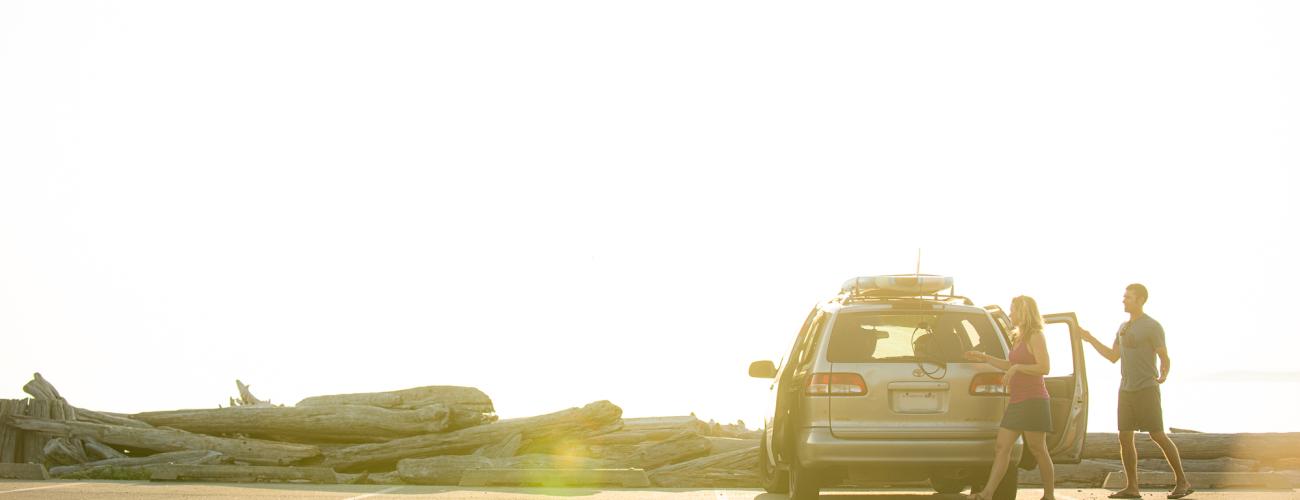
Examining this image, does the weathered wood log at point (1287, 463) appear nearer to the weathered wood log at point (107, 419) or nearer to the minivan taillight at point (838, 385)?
the minivan taillight at point (838, 385)

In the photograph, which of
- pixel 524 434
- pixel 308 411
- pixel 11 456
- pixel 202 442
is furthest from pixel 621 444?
pixel 11 456

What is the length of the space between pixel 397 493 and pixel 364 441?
4.68 metres

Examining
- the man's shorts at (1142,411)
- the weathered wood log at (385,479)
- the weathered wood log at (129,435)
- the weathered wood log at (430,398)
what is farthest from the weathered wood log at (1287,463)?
the weathered wood log at (129,435)

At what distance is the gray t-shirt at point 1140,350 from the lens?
46.0 ft

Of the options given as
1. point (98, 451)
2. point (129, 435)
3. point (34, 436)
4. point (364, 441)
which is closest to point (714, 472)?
point (364, 441)

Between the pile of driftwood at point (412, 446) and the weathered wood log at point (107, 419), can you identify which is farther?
the weathered wood log at point (107, 419)

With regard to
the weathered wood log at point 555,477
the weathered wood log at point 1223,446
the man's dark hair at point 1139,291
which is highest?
the man's dark hair at point 1139,291

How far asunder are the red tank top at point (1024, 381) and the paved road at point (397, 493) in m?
2.89

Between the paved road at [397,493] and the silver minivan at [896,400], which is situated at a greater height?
the silver minivan at [896,400]

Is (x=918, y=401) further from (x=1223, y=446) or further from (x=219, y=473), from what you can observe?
(x=219, y=473)

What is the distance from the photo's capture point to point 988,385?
475 inches

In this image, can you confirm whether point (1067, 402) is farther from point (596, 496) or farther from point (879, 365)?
point (596, 496)

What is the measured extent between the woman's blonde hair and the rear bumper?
103 cm

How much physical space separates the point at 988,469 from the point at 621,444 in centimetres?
722
